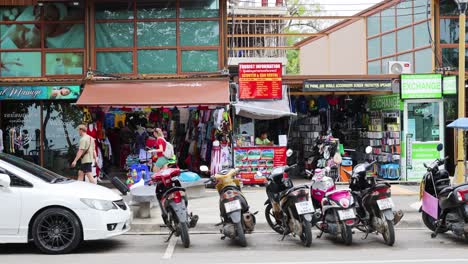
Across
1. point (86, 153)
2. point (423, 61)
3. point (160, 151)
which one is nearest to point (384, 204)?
point (160, 151)

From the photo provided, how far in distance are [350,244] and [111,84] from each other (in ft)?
28.6

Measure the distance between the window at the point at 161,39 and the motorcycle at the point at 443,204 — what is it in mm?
7640

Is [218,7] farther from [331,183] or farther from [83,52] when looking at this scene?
[331,183]

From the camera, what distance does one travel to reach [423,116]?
1659 centimetres

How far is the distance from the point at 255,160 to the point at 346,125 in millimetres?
4295

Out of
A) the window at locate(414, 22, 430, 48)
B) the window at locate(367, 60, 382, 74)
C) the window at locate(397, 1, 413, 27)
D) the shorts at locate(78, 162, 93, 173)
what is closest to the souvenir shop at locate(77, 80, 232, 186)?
the shorts at locate(78, 162, 93, 173)

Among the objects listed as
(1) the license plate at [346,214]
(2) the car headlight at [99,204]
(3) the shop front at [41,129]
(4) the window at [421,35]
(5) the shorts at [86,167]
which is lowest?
(1) the license plate at [346,214]

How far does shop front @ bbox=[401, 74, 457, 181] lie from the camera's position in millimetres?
15875

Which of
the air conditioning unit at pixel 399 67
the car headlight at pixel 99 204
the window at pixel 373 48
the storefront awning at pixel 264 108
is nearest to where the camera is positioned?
the car headlight at pixel 99 204

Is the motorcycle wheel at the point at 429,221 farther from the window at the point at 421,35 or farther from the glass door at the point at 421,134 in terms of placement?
the window at the point at 421,35

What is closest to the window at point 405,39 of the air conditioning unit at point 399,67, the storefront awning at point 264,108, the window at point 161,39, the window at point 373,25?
the air conditioning unit at point 399,67

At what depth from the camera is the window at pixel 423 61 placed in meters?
17.0

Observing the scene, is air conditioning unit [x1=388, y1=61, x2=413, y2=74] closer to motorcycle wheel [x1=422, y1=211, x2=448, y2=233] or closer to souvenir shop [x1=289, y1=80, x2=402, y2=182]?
souvenir shop [x1=289, y1=80, x2=402, y2=182]

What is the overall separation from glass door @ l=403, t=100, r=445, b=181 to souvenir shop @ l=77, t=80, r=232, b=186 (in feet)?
16.7
